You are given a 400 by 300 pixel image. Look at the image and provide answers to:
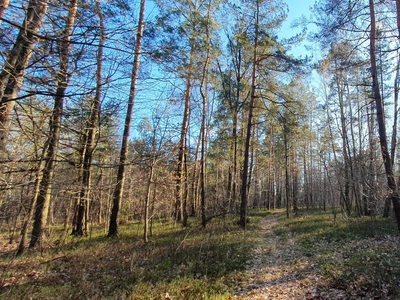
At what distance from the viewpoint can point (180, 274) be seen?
581 cm

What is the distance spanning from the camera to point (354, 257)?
6176mm

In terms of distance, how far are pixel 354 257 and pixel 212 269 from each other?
3576 mm

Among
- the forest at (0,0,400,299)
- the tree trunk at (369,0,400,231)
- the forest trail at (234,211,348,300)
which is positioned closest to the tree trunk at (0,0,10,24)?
the forest at (0,0,400,299)

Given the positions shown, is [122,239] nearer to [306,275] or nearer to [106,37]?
[306,275]

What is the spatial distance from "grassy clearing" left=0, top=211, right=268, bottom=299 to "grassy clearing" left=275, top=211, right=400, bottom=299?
1791mm

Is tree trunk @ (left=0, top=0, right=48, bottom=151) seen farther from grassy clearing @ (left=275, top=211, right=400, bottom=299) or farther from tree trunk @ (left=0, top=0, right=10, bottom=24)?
grassy clearing @ (left=275, top=211, right=400, bottom=299)

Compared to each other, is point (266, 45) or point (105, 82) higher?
point (266, 45)

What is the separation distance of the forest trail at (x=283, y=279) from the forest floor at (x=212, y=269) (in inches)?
0.7

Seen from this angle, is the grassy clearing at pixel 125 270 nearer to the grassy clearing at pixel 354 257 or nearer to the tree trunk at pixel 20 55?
the grassy clearing at pixel 354 257

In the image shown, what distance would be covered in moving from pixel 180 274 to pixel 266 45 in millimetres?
10864

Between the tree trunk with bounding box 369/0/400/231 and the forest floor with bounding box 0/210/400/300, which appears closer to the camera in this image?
the forest floor with bounding box 0/210/400/300

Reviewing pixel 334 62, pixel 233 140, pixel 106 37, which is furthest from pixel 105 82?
pixel 233 140

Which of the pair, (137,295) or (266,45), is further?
(266,45)

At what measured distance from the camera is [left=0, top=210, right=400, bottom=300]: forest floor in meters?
4.56
